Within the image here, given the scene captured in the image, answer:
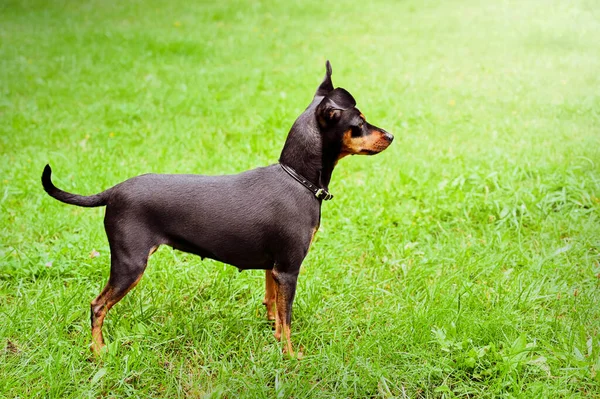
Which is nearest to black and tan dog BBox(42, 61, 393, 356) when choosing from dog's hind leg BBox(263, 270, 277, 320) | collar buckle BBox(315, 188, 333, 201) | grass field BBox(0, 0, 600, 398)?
collar buckle BBox(315, 188, 333, 201)

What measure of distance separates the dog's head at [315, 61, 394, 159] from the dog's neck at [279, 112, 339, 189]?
5cm

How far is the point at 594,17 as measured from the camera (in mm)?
10281

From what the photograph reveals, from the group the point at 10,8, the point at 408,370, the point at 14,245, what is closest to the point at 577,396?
the point at 408,370

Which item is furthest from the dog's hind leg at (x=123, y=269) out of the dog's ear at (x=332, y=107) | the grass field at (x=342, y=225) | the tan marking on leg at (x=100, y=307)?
the dog's ear at (x=332, y=107)

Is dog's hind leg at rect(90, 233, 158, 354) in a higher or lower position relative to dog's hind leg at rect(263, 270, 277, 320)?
higher

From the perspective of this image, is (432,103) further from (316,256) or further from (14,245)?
(14,245)

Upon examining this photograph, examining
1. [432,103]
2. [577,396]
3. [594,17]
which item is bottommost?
[577,396]

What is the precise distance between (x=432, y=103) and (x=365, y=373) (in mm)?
5021

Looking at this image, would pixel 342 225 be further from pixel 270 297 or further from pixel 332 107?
pixel 332 107

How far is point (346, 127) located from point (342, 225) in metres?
1.69

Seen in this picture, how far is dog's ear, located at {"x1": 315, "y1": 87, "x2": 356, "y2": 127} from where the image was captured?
8.96ft

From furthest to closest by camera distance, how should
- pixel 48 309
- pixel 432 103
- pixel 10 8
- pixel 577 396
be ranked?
1. pixel 10 8
2. pixel 432 103
3. pixel 48 309
4. pixel 577 396

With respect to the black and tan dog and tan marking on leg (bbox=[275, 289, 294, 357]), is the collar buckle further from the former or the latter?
tan marking on leg (bbox=[275, 289, 294, 357])

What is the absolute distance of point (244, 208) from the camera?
280 centimetres
